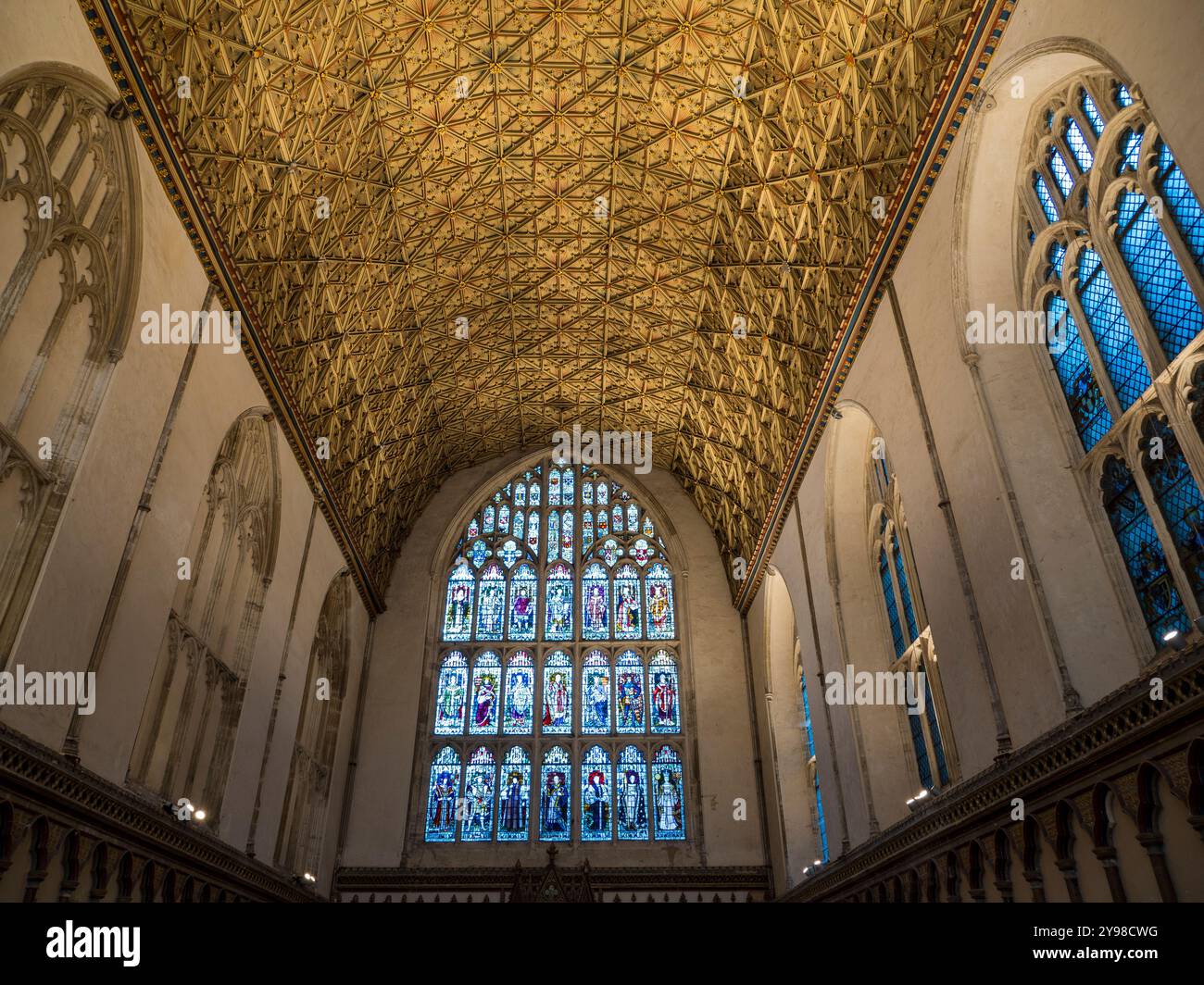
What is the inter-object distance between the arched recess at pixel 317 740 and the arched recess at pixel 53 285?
9.15 meters

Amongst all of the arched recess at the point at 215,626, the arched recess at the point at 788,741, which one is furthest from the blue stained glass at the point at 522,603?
the arched recess at the point at 215,626

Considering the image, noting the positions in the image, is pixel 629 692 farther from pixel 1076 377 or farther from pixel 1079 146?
pixel 1079 146

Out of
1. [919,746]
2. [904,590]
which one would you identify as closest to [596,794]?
[919,746]

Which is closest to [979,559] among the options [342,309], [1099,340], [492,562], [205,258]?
[1099,340]

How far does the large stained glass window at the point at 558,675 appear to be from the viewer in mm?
21219

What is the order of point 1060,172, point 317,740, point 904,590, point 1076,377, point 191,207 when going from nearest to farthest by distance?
point 1076,377
point 1060,172
point 191,207
point 904,590
point 317,740

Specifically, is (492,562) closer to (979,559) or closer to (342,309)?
(342,309)

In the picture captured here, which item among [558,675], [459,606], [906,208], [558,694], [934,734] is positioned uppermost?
[459,606]

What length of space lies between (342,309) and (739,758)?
13.9 meters

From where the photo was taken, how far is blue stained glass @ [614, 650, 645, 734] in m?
22.4

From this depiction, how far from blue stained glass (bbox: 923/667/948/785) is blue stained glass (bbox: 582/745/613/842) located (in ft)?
34.4

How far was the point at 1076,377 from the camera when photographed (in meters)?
9.32

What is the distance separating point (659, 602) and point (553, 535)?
141 inches

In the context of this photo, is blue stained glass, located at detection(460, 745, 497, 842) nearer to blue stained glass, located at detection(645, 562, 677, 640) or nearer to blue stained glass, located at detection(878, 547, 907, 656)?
blue stained glass, located at detection(645, 562, 677, 640)
